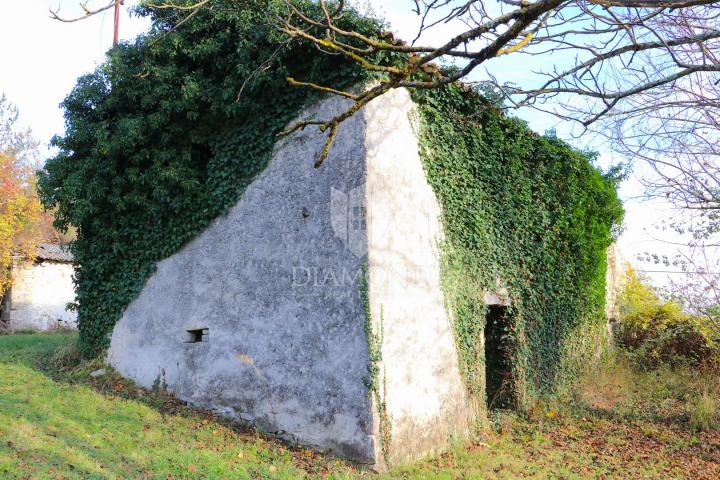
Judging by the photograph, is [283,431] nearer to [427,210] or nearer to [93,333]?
[427,210]

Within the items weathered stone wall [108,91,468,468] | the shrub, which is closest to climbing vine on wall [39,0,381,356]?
weathered stone wall [108,91,468,468]

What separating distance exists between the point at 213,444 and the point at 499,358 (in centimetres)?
512

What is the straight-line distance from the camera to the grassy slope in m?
6.15

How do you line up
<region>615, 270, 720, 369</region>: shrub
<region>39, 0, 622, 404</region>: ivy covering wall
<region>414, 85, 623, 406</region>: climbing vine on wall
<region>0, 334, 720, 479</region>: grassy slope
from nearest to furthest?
<region>0, 334, 720, 479</region>: grassy slope < <region>39, 0, 622, 404</region>: ivy covering wall < <region>414, 85, 623, 406</region>: climbing vine on wall < <region>615, 270, 720, 369</region>: shrub

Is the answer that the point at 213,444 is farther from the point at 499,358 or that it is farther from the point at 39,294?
the point at 39,294

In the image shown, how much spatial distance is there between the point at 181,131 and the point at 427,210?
4070 mm

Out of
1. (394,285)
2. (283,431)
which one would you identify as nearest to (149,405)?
(283,431)

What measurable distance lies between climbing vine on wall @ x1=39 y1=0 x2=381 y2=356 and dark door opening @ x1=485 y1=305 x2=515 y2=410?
481 cm

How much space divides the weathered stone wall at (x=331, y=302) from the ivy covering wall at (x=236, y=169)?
481 millimetres

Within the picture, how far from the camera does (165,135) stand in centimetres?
897

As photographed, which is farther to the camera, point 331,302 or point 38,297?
point 38,297
